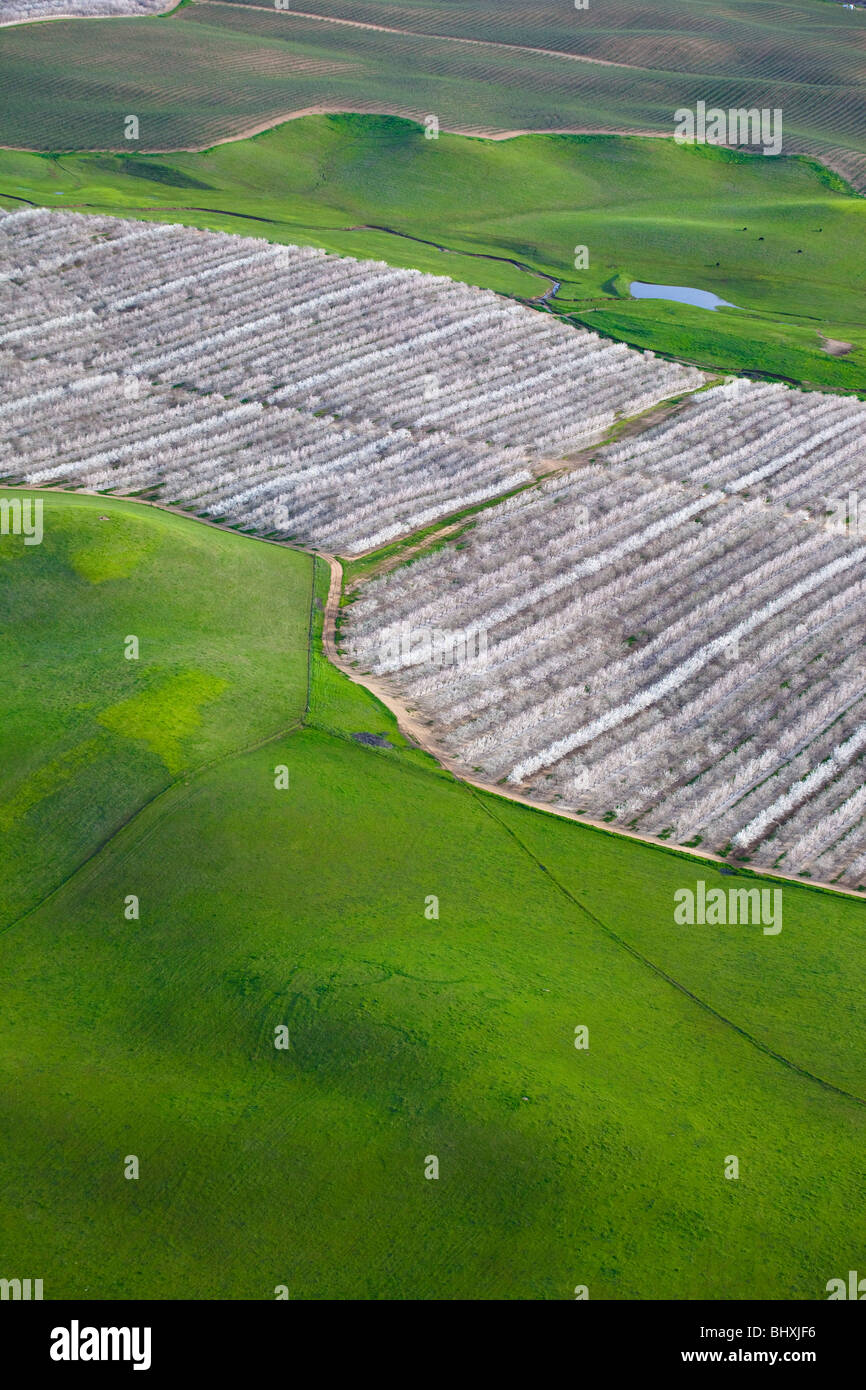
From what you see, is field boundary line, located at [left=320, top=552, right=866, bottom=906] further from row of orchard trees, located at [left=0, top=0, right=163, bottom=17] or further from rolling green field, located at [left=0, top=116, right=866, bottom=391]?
row of orchard trees, located at [left=0, top=0, right=163, bottom=17]

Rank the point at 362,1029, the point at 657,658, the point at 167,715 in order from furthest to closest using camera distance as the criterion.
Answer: the point at 657,658
the point at 167,715
the point at 362,1029

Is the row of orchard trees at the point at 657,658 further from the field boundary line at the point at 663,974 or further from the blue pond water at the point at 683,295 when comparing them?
the blue pond water at the point at 683,295

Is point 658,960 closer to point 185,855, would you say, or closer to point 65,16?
point 185,855

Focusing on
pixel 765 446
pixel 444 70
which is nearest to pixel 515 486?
pixel 765 446

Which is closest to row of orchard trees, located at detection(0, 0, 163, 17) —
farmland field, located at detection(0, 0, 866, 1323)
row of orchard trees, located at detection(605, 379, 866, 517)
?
farmland field, located at detection(0, 0, 866, 1323)

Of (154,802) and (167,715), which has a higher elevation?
(167,715)

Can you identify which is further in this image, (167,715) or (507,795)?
(507,795)

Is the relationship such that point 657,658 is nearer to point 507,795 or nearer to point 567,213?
point 507,795
